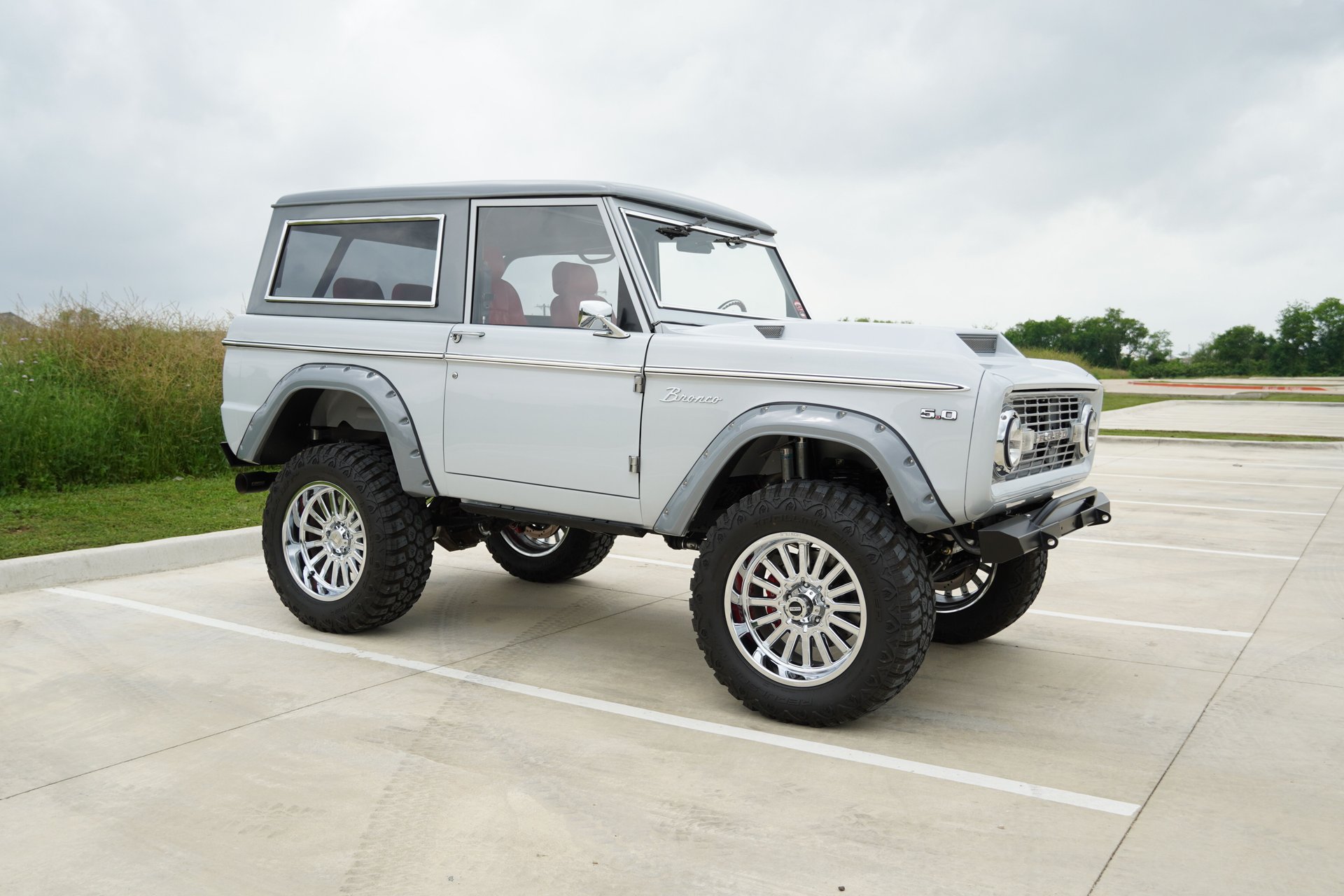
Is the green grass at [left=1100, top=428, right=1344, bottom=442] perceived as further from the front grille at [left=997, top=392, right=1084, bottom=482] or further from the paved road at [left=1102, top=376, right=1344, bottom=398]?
the front grille at [left=997, top=392, right=1084, bottom=482]

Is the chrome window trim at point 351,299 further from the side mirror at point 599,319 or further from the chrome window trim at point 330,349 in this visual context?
the side mirror at point 599,319

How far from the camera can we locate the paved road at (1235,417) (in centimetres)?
1947

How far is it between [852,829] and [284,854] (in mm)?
1719

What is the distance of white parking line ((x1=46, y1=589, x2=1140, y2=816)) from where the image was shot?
11.8ft

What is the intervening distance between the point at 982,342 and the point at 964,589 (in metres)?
1.57

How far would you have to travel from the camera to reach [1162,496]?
1119cm

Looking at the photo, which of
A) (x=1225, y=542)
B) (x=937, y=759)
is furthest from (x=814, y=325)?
(x=1225, y=542)

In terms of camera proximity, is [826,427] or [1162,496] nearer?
[826,427]

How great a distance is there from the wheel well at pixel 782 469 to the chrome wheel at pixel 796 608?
363 millimetres

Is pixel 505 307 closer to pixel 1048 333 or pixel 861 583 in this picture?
pixel 861 583

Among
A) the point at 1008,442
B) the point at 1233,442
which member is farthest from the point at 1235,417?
the point at 1008,442

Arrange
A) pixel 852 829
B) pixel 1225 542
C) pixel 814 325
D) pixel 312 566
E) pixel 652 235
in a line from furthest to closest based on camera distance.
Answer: pixel 1225 542
pixel 312 566
pixel 652 235
pixel 814 325
pixel 852 829

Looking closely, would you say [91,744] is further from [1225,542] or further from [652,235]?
[1225,542]

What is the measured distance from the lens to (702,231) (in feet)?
17.5
